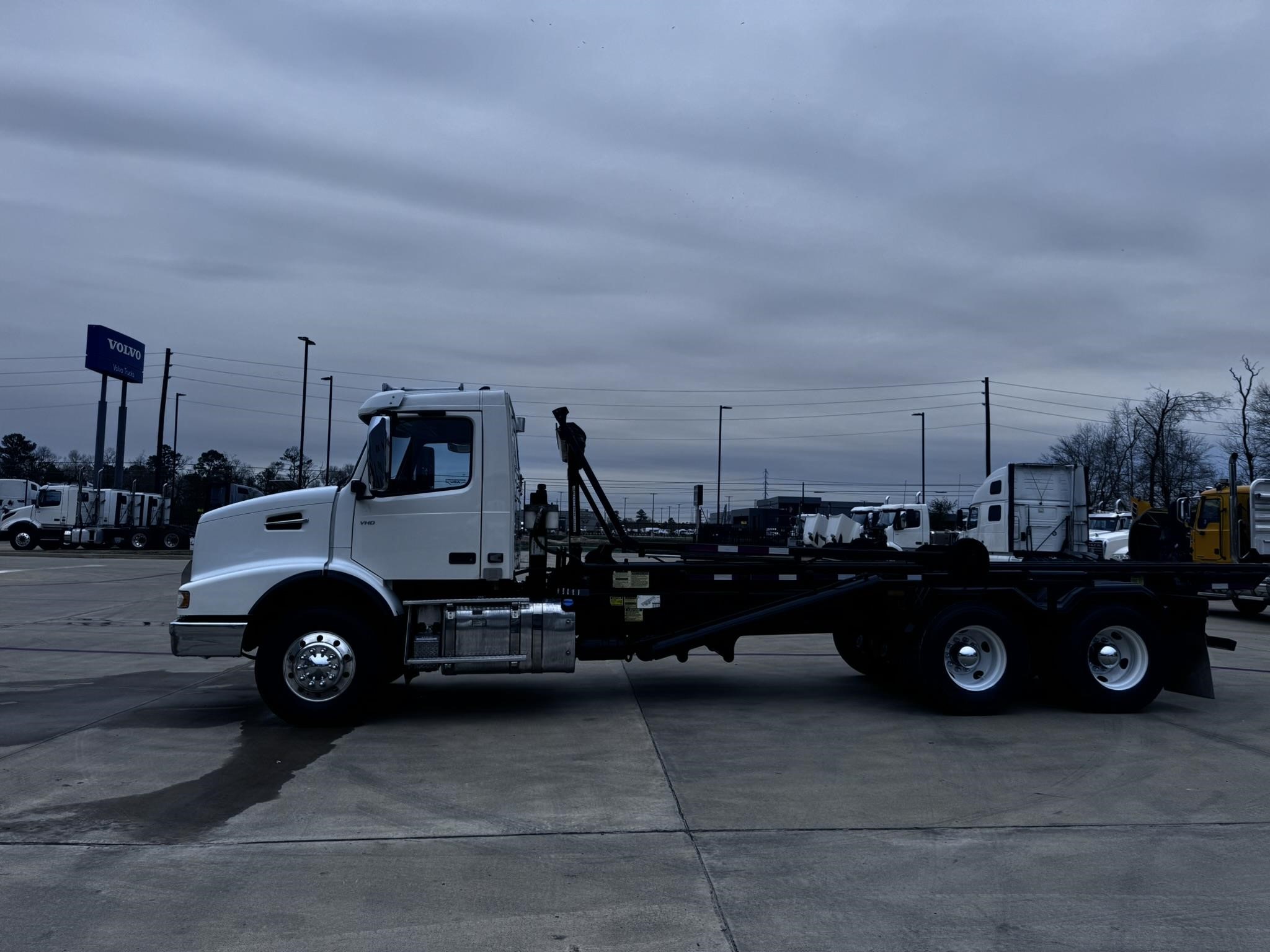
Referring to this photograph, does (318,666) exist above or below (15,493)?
below

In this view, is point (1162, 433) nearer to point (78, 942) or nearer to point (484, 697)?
point (484, 697)

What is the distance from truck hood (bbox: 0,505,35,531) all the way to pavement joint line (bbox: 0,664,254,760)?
39.9m

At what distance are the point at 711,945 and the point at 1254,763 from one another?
17.6 ft

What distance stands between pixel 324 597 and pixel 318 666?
0.63 metres

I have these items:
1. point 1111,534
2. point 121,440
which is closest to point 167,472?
point 121,440

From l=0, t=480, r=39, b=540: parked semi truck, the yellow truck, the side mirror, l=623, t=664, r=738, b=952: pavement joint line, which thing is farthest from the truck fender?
l=0, t=480, r=39, b=540: parked semi truck

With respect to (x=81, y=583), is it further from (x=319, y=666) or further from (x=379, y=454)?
(x=379, y=454)

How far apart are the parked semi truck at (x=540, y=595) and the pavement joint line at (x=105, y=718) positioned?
1.11m

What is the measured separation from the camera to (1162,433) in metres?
48.8

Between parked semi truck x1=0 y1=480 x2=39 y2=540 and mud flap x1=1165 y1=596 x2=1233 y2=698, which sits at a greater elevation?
parked semi truck x1=0 y1=480 x2=39 y2=540

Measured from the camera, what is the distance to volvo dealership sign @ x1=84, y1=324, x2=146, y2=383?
5219cm

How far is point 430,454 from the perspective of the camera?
354 inches

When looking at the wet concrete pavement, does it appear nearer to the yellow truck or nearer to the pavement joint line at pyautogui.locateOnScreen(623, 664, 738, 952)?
the pavement joint line at pyautogui.locateOnScreen(623, 664, 738, 952)

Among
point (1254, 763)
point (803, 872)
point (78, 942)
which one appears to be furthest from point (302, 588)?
point (1254, 763)
